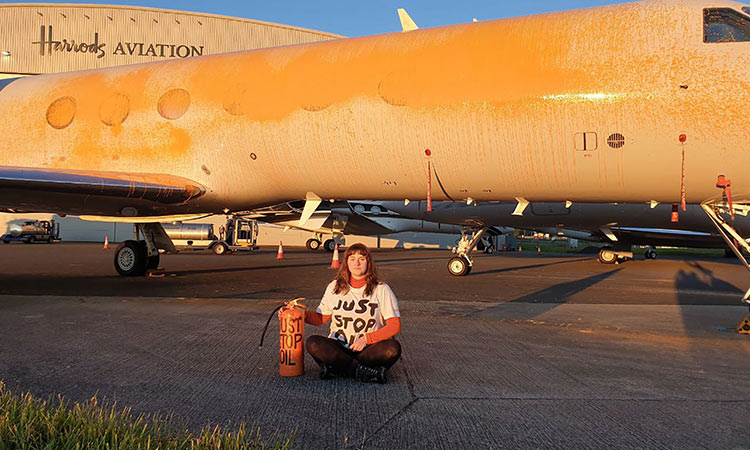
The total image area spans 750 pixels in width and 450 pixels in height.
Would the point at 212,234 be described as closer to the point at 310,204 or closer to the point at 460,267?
the point at 460,267

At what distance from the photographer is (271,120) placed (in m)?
9.73

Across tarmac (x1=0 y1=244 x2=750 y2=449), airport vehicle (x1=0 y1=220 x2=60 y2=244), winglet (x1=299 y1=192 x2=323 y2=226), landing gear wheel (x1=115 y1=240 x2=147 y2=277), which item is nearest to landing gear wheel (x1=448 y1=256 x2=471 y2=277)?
tarmac (x1=0 y1=244 x2=750 y2=449)

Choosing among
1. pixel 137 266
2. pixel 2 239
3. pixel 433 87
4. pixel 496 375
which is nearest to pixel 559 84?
pixel 433 87

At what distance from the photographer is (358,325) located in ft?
15.8

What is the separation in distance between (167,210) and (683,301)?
10.2 metres

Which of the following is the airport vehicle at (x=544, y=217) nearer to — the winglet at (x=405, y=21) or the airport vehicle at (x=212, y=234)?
the winglet at (x=405, y=21)

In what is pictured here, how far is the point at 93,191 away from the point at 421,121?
5.64 m

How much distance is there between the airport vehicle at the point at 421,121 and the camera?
737cm

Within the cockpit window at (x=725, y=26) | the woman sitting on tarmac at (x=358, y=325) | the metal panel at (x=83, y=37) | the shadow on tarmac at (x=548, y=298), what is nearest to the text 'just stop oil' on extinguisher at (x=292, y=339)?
the woman sitting on tarmac at (x=358, y=325)

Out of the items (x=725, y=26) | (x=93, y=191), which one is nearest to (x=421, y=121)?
(x=725, y=26)

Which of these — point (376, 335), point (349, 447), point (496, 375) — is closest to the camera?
point (349, 447)

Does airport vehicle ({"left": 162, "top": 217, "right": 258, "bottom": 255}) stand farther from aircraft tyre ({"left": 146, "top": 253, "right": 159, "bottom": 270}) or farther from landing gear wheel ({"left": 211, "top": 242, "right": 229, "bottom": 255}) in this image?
aircraft tyre ({"left": 146, "top": 253, "right": 159, "bottom": 270})

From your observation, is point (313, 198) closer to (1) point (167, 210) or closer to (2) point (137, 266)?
(1) point (167, 210)

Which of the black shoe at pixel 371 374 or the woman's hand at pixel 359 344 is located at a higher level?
the woman's hand at pixel 359 344
